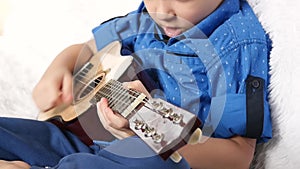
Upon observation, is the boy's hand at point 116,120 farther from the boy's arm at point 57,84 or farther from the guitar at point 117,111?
the boy's arm at point 57,84

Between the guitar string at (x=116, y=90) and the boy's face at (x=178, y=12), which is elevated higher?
the boy's face at (x=178, y=12)

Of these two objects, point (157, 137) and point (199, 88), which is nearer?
point (157, 137)

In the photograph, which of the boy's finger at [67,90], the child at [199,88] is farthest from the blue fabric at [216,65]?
the boy's finger at [67,90]

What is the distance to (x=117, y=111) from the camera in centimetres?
75

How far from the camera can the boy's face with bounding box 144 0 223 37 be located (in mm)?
821

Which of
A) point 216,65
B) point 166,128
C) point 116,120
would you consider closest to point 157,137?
point 166,128

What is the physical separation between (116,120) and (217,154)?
163 mm

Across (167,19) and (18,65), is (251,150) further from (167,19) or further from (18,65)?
(18,65)

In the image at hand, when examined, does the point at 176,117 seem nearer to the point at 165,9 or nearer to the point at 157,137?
the point at 157,137

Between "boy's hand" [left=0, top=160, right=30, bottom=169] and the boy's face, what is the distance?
12.0 inches

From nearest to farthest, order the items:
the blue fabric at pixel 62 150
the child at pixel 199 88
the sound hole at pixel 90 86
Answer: the blue fabric at pixel 62 150, the child at pixel 199 88, the sound hole at pixel 90 86

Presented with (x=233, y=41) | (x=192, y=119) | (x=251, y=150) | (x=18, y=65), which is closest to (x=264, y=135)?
(x=251, y=150)

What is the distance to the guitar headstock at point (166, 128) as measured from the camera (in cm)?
59

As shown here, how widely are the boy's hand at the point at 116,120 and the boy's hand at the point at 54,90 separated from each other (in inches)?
5.5
